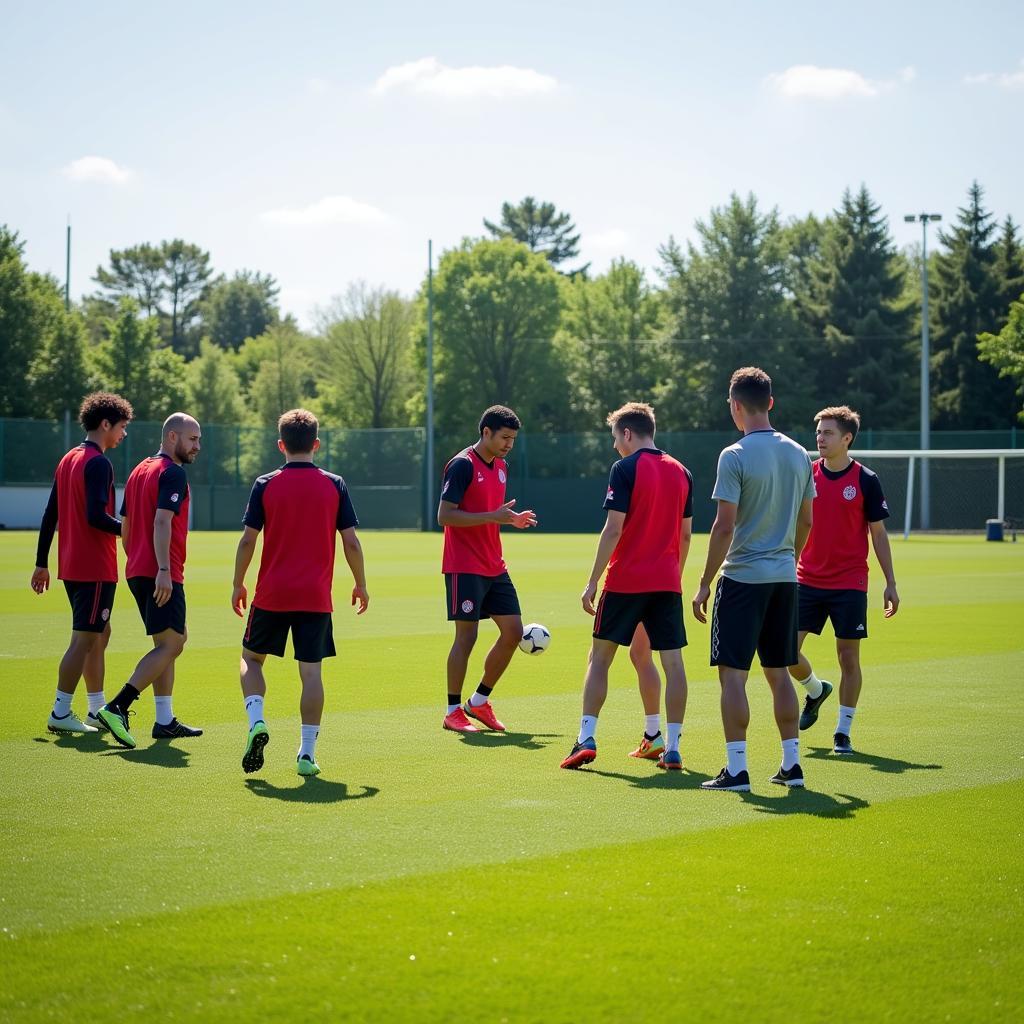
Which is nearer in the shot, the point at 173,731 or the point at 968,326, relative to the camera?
the point at 173,731

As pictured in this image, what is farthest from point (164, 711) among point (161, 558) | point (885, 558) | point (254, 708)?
point (885, 558)

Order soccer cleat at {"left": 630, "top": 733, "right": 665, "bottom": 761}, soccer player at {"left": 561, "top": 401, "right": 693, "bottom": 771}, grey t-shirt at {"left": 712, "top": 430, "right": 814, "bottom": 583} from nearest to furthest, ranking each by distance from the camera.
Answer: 1. grey t-shirt at {"left": 712, "top": 430, "right": 814, "bottom": 583}
2. soccer player at {"left": 561, "top": 401, "right": 693, "bottom": 771}
3. soccer cleat at {"left": 630, "top": 733, "right": 665, "bottom": 761}

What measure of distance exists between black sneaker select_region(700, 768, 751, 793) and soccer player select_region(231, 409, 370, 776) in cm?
214

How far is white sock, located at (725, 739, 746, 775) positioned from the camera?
7246 mm

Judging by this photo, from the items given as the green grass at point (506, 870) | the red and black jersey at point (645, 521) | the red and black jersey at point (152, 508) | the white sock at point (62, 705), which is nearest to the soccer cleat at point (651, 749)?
the green grass at point (506, 870)

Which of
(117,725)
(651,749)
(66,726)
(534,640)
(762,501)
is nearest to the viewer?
(762,501)

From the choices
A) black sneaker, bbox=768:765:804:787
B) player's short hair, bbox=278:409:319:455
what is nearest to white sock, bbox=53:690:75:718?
player's short hair, bbox=278:409:319:455

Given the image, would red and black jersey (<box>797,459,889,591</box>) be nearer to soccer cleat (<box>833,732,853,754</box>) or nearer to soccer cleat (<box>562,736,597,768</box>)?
soccer cleat (<box>833,732,853,754</box>)

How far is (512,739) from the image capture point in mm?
8938

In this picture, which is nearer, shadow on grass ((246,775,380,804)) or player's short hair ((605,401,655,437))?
shadow on grass ((246,775,380,804))

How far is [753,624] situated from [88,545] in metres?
4.41

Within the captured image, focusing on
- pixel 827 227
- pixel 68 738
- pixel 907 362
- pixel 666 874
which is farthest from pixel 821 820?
pixel 827 227

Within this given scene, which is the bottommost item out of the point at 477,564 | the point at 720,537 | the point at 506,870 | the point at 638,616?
the point at 506,870

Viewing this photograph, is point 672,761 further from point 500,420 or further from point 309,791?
point 500,420
